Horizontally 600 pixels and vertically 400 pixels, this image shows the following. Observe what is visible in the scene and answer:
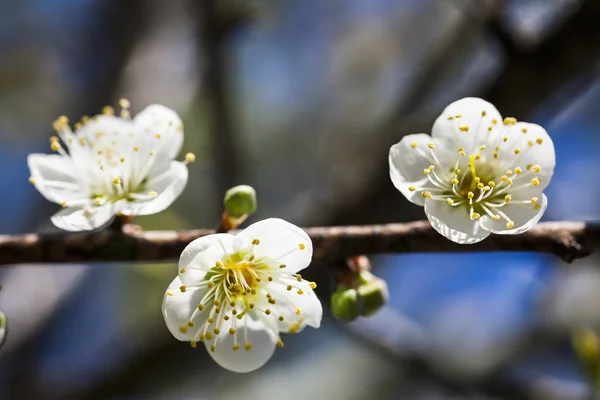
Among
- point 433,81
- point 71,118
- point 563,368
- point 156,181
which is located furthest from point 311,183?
point 156,181

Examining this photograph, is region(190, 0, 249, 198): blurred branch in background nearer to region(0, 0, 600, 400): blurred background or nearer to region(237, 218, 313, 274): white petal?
region(0, 0, 600, 400): blurred background

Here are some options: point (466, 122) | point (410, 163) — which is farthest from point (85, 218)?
point (466, 122)

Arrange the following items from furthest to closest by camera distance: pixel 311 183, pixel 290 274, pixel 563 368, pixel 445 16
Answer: pixel 445 16 → pixel 311 183 → pixel 563 368 → pixel 290 274

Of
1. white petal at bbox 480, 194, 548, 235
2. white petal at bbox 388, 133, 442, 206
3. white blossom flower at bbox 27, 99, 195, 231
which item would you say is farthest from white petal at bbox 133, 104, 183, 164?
white petal at bbox 480, 194, 548, 235

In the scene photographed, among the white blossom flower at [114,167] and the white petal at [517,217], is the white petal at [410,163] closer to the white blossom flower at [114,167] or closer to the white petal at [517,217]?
the white petal at [517,217]

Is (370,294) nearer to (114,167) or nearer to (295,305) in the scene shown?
(295,305)

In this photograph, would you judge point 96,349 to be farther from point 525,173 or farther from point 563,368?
point 525,173

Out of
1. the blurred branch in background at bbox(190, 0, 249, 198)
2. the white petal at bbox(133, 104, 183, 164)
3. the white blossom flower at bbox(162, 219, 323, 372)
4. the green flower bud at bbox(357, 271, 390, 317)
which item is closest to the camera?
the white blossom flower at bbox(162, 219, 323, 372)
